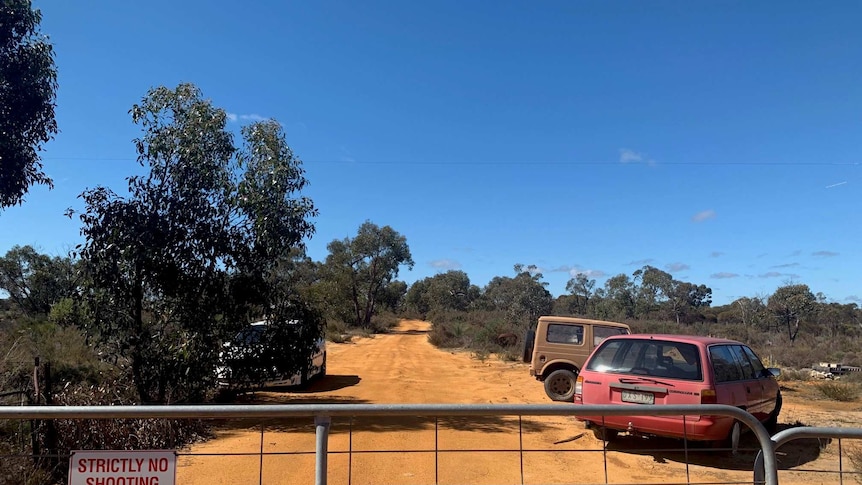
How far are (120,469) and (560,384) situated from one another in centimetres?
1096

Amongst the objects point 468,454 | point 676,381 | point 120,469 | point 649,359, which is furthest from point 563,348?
point 120,469

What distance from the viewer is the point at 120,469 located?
3.36 m

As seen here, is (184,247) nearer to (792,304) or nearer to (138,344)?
(138,344)

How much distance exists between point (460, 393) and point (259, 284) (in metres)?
6.34

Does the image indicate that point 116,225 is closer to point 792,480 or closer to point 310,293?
point 310,293

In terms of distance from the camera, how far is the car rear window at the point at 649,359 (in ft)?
23.9

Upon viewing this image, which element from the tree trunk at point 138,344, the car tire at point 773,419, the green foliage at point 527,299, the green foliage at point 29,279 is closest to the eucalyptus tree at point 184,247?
the tree trunk at point 138,344

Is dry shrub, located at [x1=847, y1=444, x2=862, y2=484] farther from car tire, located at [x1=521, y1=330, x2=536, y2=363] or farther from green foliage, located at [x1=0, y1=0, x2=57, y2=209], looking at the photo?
green foliage, located at [x1=0, y1=0, x2=57, y2=209]

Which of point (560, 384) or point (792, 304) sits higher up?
point (792, 304)

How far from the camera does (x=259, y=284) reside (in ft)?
32.1

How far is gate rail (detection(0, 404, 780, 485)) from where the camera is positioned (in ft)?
10.8

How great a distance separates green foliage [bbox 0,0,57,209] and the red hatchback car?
8668 millimetres

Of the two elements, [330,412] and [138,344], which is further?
[138,344]

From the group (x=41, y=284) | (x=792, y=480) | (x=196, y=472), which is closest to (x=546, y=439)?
(x=792, y=480)
